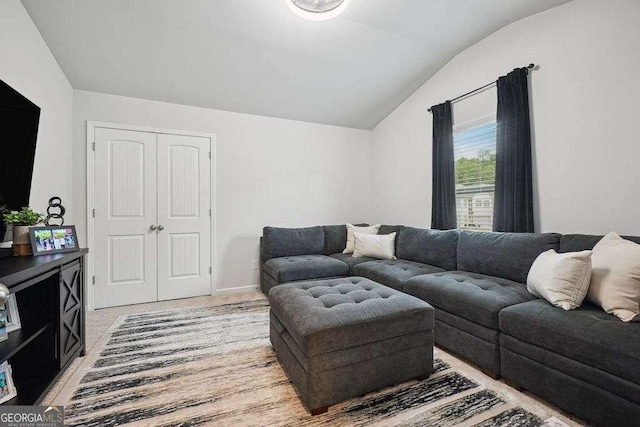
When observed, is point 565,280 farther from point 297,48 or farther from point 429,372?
point 297,48

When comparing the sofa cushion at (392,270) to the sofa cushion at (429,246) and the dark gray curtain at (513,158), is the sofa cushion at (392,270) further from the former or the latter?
the dark gray curtain at (513,158)

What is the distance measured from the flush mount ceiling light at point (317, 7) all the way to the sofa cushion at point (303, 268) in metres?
2.31

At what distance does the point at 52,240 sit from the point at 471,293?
9.44 feet

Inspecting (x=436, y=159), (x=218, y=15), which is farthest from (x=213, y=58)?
(x=436, y=159)

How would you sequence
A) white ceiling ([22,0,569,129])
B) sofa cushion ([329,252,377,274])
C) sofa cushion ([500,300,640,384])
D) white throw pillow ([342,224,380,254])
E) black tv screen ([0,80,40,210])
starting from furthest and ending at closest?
white throw pillow ([342,224,380,254])
sofa cushion ([329,252,377,274])
white ceiling ([22,0,569,129])
black tv screen ([0,80,40,210])
sofa cushion ([500,300,640,384])

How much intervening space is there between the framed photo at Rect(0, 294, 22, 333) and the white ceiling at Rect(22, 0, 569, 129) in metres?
2.15

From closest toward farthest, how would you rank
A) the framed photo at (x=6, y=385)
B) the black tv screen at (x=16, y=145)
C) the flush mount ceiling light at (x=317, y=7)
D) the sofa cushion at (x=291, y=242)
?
the framed photo at (x=6, y=385) → the black tv screen at (x=16, y=145) → the flush mount ceiling light at (x=317, y=7) → the sofa cushion at (x=291, y=242)

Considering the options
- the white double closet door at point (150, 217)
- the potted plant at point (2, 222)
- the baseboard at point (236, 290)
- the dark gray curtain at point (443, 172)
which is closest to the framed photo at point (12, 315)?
the potted plant at point (2, 222)

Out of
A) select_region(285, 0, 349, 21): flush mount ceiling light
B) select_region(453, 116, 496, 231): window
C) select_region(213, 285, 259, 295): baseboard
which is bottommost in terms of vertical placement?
select_region(213, 285, 259, 295): baseboard

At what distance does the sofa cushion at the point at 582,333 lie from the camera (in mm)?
1233

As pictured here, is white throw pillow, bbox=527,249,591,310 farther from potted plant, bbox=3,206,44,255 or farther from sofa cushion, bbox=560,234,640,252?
potted plant, bbox=3,206,44,255

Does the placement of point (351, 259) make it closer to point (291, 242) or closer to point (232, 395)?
point (291, 242)

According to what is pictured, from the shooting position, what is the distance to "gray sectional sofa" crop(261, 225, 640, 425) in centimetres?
127

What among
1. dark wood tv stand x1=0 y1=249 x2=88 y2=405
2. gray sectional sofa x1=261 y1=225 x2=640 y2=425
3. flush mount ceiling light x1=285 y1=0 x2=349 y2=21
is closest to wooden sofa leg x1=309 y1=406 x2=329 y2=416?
gray sectional sofa x1=261 y1=225 x2=640 y2=425
